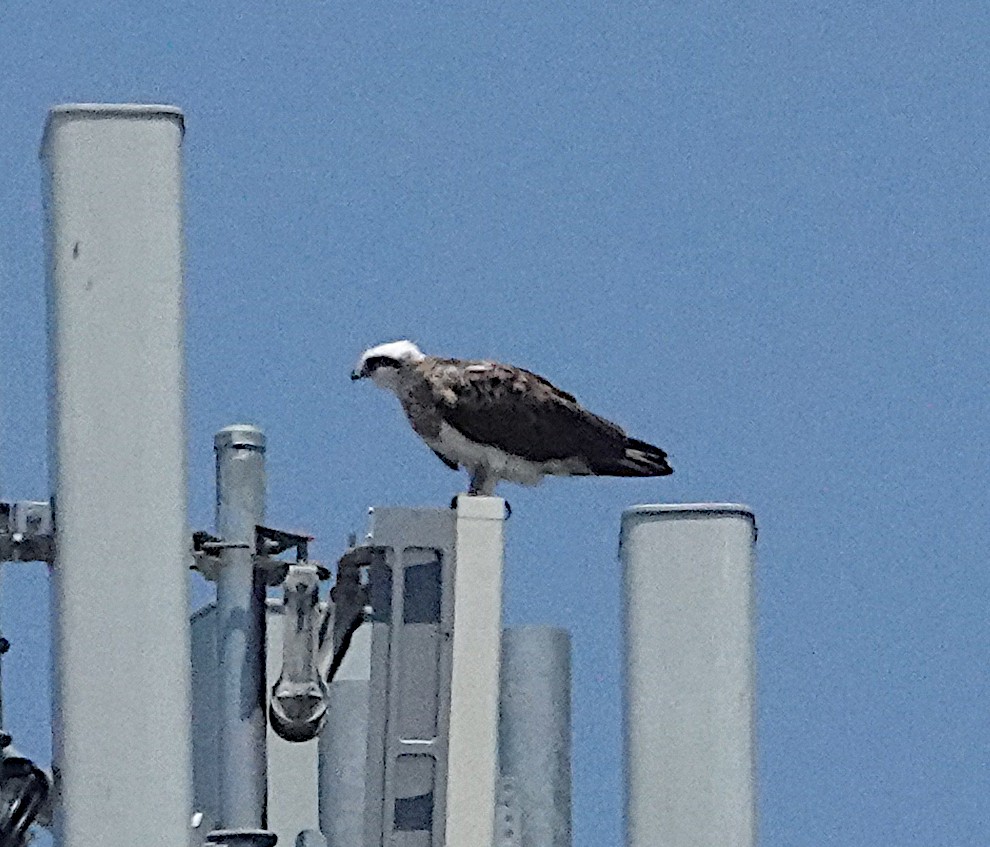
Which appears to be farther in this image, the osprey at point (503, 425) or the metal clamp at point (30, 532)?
the osprey at point (503, 425)

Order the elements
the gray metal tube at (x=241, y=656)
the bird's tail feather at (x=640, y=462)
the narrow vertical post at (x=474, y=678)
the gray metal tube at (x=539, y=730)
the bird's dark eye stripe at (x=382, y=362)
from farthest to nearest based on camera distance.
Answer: the bird's dark eye stripe at (x=382, y=362)
the bird's tail feather at (x=640, y=462)
the gray metal tube at (x=539, y=730)
the gray metal tube at (x=241, y=656)
the narrow vertical post at (x=474, y=678)

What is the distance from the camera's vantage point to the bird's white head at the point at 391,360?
14.3 m

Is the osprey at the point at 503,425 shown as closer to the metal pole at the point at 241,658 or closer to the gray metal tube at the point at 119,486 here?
the metal pole at the point at 241,658

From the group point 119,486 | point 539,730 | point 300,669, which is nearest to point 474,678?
point 300,669

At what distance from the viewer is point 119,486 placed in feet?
23.6

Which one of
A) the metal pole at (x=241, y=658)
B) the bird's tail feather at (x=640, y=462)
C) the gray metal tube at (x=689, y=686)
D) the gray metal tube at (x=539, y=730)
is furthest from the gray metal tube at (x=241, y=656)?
the bird's tail feather at (x=640, y=462)

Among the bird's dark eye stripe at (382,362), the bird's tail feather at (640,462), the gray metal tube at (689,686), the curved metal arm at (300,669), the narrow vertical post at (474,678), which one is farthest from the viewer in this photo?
the bird's dark eye stripe at (382,362)

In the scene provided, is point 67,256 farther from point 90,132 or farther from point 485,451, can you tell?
point 485,451

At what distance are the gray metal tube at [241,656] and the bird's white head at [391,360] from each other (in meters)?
4.92

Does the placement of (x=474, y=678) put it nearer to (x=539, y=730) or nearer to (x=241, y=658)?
(x=241, y=658)

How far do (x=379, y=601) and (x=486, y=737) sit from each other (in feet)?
1.65

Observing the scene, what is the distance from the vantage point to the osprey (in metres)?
13.7

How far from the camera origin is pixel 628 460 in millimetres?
13578

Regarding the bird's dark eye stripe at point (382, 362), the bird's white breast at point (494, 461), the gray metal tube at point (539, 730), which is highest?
the bird's dark eye stripe at point (382, 362)
